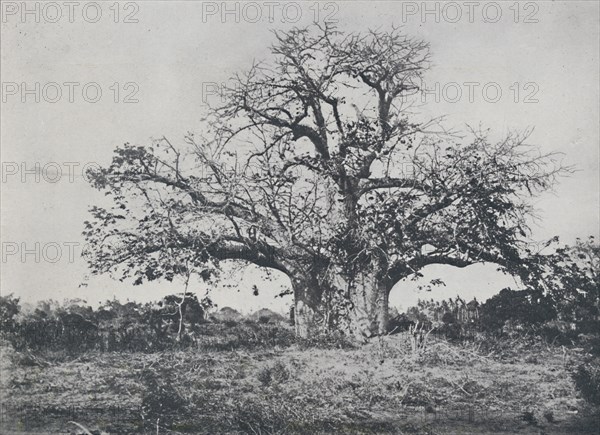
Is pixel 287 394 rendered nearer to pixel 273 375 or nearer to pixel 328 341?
pixel 273 375

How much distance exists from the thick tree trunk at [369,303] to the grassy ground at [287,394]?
198cm

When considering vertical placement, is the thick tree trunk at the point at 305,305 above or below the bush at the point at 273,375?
above

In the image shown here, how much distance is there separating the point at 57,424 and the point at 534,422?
21.9ft

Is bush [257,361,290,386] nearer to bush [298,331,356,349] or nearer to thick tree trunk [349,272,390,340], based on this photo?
bush [298,331,356,349]

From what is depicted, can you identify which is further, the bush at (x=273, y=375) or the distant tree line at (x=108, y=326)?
the distant tree line at (x=108, y=326)

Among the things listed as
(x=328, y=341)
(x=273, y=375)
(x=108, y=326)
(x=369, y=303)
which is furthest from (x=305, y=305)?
(x=108, y=326)

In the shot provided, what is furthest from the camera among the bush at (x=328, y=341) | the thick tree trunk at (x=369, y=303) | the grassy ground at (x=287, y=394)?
the thick tree trunk at (x=369, y=303)

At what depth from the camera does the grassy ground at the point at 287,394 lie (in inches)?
330

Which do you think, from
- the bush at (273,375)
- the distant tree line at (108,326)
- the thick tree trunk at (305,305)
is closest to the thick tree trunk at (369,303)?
the thick tree trunk at (305,305)

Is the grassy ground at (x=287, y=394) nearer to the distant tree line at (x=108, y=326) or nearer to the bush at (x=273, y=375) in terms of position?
the bush at (x=273, y=375)

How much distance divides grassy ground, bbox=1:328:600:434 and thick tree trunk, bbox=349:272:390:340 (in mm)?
1978

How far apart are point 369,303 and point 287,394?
4291mm

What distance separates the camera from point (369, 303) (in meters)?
13.1

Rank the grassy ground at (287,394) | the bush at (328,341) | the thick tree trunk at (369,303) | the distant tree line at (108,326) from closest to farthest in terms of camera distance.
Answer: the grassy ground at (287,394) < the distant tree line at (108,326) < the bush at (328,341) < the thick tree trunk at (369,303)
